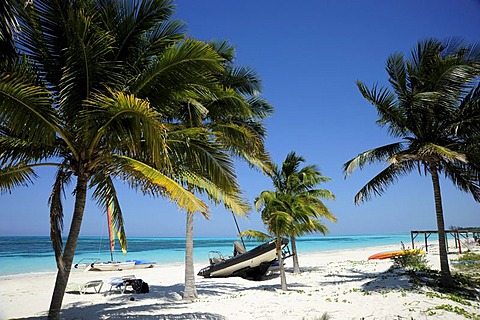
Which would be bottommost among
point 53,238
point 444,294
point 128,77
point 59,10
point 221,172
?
point 444,294

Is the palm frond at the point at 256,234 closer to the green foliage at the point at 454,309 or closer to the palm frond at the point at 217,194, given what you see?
the palm frond at the point at 217,194

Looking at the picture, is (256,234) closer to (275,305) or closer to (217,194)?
(275,305)

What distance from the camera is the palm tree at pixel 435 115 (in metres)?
9.78

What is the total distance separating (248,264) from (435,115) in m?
9.40

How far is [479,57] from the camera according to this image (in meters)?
9.55

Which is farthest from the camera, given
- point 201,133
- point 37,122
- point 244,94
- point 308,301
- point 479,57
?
point 244,94

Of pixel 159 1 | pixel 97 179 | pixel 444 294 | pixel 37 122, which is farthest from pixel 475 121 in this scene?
pixel 37 122

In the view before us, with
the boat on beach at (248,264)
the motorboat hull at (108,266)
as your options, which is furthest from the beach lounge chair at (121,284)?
the motorboat hull at (108,266)

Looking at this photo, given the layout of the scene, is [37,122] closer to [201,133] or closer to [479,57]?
[201,133]

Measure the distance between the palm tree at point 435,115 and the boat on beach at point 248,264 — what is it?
18.4ft

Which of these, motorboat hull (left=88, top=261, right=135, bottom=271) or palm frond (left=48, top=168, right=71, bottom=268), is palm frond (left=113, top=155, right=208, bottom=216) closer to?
palm frond (left=48, top=168, right=71, bottom=268)

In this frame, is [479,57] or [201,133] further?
[479,57]

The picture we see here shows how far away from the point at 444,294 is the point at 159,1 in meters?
10.2

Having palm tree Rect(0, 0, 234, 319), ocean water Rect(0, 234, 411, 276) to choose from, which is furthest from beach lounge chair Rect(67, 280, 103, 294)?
palm tree Rect(0, 0, 234, 319)
